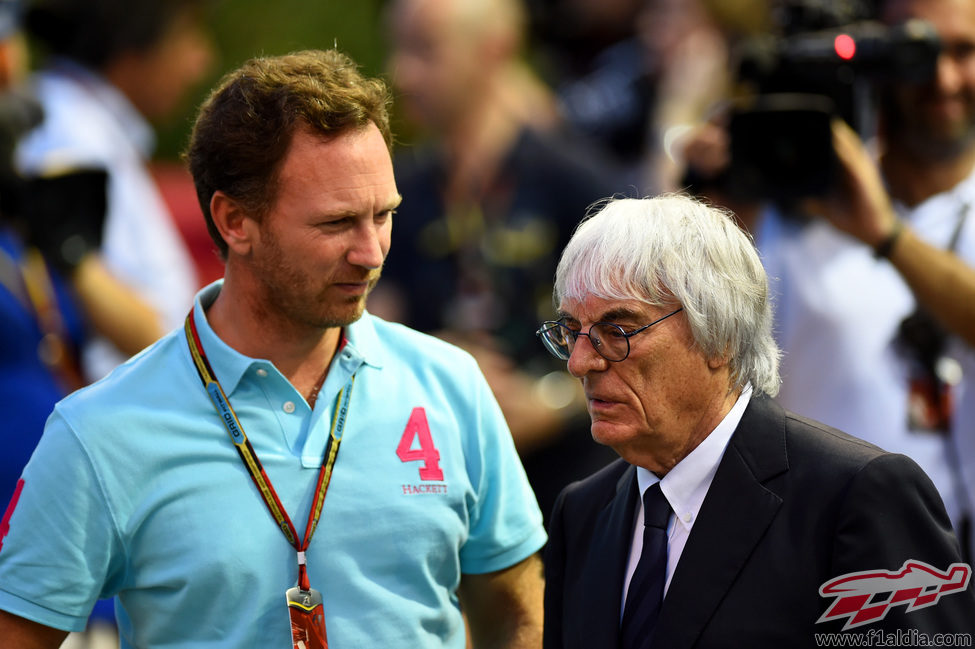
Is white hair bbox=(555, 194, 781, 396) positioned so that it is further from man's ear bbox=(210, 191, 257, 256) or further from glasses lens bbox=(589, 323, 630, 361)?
man's ear bbox=(210, 191, 257, 256)

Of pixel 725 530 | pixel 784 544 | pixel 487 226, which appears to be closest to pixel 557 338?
pixel 725 530

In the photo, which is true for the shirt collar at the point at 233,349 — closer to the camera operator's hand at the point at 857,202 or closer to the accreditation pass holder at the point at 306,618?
the accreditation pass holder at the point at 306,618

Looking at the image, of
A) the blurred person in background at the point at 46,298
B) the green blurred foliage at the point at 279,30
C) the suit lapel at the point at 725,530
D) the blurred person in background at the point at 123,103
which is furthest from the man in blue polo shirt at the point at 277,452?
the green blurred foliage at the point at 279,30

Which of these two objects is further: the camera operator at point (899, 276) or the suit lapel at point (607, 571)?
the camera operator at point (899, 276)

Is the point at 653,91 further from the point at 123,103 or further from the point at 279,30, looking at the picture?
the point at 279,30

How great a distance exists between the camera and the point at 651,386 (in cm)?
257

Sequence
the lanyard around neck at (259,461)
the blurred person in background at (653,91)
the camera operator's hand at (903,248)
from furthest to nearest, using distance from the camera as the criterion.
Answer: the blurred person in background at (653,91) < the camera operator's hand at (903,248) < the lanyard around neck at (259,461)

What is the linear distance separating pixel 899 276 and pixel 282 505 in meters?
2.07

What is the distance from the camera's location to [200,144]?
2850 millimetres

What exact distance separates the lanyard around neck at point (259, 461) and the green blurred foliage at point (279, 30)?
6987 mm

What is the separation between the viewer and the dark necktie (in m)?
2.53

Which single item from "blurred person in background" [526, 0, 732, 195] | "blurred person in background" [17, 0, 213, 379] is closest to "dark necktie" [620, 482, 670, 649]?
"blurred person in background" [17, 0, 213, 379]

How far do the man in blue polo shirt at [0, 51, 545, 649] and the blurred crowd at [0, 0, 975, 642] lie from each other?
95 centimetres

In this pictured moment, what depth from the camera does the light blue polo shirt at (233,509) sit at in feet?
8.55
